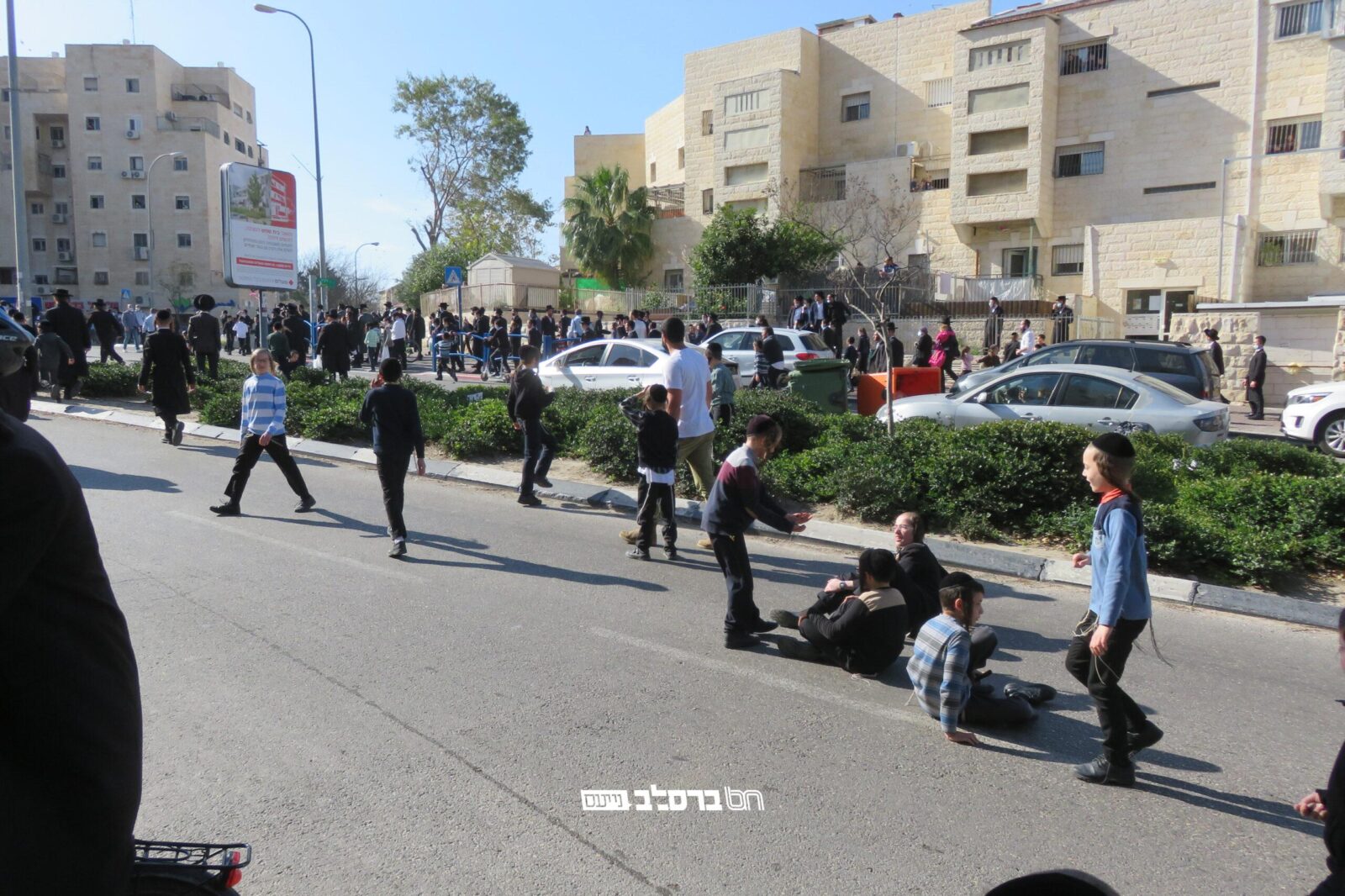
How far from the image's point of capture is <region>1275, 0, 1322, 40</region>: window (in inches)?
1169

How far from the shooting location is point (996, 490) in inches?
349

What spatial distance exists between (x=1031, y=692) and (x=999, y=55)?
35.4m

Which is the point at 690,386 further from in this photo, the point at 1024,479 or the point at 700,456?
the point at 1024,479

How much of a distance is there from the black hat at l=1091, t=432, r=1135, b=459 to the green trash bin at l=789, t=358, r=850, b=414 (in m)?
11.0

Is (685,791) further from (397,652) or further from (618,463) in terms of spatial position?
(618,463)

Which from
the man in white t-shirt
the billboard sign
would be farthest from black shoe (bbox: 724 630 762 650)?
the billboard sign

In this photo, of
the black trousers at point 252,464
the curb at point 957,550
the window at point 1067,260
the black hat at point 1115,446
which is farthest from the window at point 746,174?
the black hat at point 1115,446

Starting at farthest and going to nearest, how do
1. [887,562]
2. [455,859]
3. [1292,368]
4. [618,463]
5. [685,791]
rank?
[1292,368] < [618,463] < [887,562] < [685,791] < [455,859]

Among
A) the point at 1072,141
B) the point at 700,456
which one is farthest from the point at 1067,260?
the point at 700,456

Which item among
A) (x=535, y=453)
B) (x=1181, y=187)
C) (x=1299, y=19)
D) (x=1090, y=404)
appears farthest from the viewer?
(x=1181, y=187)

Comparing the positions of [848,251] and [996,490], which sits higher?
[848,251]

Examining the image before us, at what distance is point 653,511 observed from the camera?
8086 mm

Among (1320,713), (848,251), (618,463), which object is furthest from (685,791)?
(848,251)

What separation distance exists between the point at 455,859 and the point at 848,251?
37.7 m
